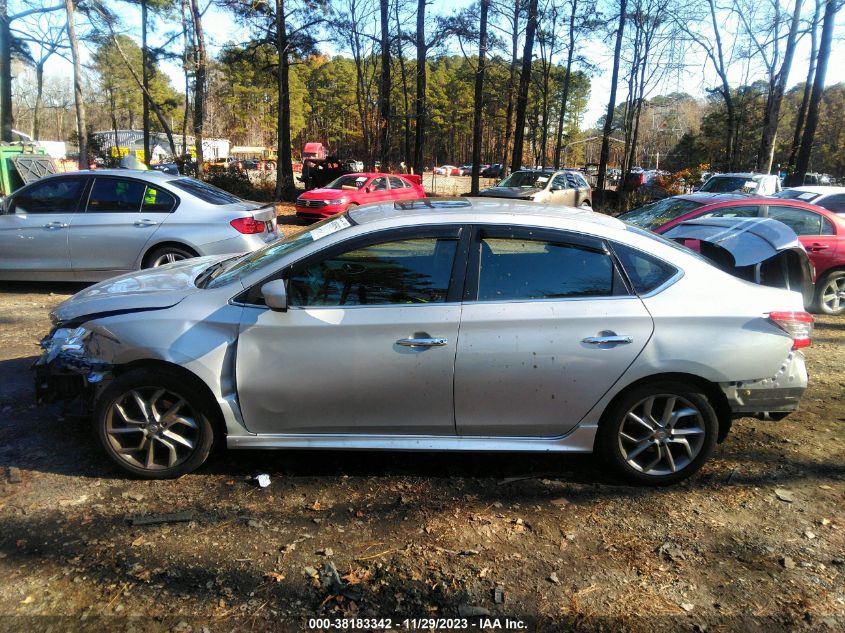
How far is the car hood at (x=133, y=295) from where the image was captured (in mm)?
3592

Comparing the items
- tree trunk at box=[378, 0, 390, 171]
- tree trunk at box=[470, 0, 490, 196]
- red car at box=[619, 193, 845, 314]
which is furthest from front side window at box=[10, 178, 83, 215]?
tree trunk at box=[470, 0, 490, 196]

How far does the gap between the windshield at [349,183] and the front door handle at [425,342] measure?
16.2 m

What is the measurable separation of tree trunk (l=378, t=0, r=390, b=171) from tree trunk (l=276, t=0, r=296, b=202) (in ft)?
12.6

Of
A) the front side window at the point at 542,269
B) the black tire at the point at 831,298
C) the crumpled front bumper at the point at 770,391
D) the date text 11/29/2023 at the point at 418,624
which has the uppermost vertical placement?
the front side window at the point at 542,269

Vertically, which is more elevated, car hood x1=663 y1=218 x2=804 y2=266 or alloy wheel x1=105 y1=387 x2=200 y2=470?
car hood x1=663 y1=218 x2=804 y2=266

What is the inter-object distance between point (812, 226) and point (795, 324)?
5.65 metres

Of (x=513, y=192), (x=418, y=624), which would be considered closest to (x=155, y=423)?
(x=418, y=624)

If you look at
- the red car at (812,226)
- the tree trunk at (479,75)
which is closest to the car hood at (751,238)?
the red car at (812,226)

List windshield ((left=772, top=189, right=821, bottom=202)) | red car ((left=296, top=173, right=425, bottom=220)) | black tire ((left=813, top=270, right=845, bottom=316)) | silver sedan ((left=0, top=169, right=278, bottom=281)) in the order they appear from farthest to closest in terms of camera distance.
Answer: red car ((left=296, top=173, right=425, bottom=220)) < windshield ((left=772, top=189, right=821, bottom=202)) < black tire ((left=813, top=270, right=845, bottom=316)) < silver sedan ((left=0, top=169, right=278, bottom=281))

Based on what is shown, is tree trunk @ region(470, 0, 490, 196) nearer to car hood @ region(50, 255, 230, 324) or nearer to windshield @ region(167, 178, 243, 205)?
windshield @ region(167, 178, 243, 205)

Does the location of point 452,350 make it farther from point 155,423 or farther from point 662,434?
point 155,423

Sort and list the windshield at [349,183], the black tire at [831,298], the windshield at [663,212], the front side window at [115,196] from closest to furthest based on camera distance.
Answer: the front side window at [115,196]
the black tire at [831,298]
the windshield at [663,212]
the windshield at [349,183]

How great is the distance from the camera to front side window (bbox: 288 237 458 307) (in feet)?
11.4

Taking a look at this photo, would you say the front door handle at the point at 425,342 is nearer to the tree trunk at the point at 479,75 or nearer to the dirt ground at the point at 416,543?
the dirt ground at the point at 416,543
